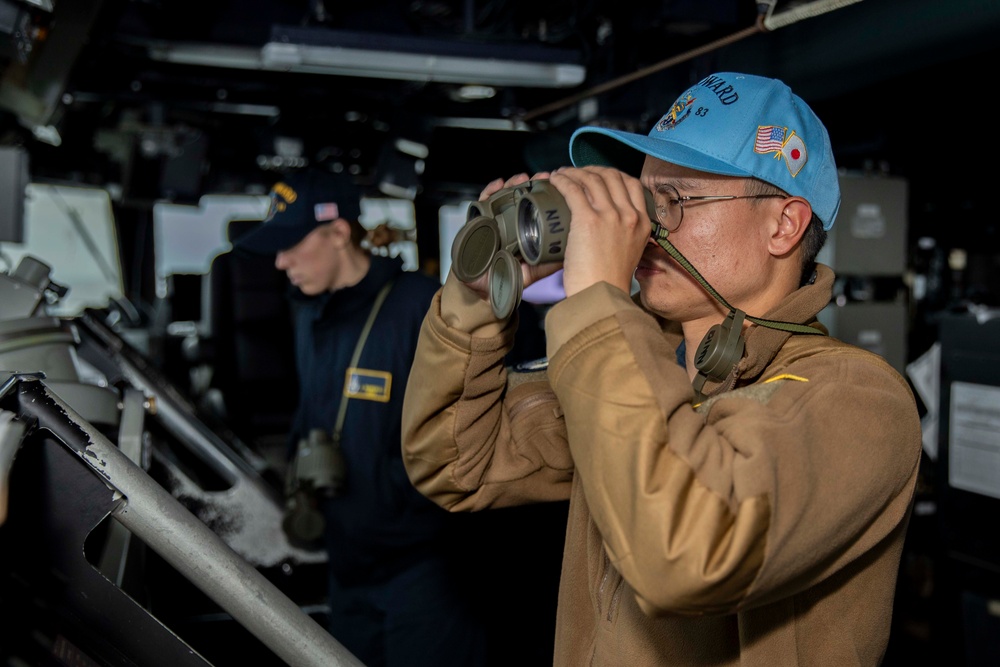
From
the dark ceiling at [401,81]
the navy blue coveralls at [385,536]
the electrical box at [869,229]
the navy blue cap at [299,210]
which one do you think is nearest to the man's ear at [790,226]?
the dark ceiling at [401,81]

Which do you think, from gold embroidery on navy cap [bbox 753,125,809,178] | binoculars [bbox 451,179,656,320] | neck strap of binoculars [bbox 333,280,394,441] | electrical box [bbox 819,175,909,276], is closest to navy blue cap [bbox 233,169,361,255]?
neck strap of binoculars [bbox 333,280,394,441]

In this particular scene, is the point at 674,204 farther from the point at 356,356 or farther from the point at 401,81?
the point at 401,81

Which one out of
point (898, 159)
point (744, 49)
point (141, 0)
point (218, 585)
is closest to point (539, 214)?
point (218, 585)

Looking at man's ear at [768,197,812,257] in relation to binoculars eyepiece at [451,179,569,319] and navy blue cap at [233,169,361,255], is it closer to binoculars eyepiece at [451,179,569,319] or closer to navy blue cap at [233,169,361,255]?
binoculars eyepiece at [451,179,569,319]

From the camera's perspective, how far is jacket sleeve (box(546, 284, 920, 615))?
35.3 inches

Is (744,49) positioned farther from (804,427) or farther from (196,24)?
(196,24)

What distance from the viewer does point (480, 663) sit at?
8.34 ft

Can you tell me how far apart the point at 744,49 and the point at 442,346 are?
2.01m

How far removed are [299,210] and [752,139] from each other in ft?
6.15

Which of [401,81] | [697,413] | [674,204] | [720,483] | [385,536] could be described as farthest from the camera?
[401,81]

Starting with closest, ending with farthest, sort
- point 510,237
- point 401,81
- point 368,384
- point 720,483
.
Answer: point 720,483 → point 510,237 → point 368,384 → point 401,81

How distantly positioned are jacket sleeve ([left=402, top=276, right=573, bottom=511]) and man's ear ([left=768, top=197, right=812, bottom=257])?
0.42 meters

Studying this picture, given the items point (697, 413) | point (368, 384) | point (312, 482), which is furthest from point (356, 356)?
point (697, 413)

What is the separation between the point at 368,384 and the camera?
8.48 feet
